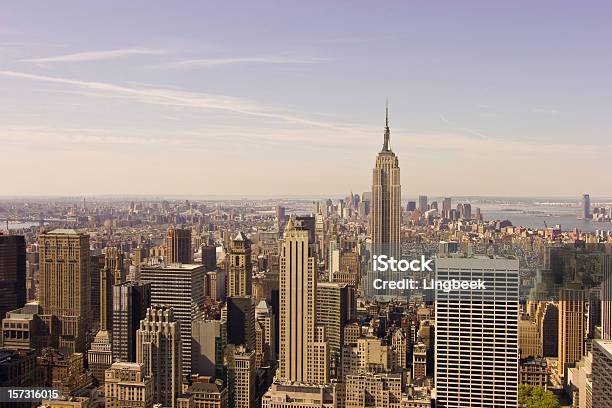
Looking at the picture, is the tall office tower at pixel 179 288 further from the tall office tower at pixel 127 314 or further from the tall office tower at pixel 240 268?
the tall office tower at pixel 240 268

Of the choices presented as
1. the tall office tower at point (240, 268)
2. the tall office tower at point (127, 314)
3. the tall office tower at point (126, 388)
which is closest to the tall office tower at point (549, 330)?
the tall office tower at point (240, 268)

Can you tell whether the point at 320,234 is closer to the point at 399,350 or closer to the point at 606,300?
the point at 399,350

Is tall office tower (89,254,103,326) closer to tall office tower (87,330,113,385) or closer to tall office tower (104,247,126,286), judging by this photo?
tall office tower (104,247,126,286)

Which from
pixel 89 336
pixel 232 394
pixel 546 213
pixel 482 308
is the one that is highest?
pixel 546 213

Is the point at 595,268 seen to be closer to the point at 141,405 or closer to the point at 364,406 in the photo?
the point at 364,406

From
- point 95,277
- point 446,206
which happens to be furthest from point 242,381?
point 446,206

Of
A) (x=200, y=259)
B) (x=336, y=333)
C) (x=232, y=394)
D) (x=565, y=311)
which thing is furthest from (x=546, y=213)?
(x=200, y=259)
